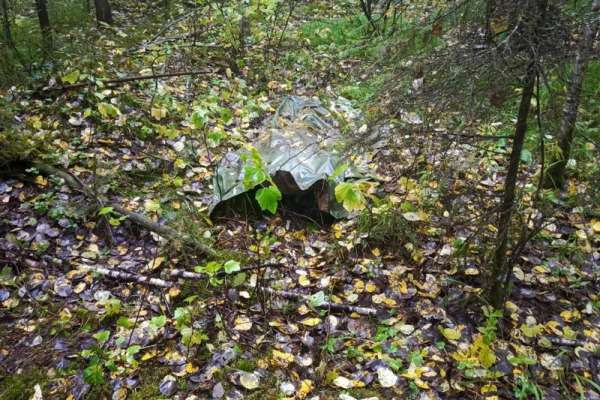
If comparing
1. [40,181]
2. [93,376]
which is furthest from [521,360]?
[40,181]

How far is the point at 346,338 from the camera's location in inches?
111

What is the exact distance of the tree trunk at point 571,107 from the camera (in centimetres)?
230

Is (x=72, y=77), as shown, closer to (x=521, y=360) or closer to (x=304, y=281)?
(x=304, y=281)

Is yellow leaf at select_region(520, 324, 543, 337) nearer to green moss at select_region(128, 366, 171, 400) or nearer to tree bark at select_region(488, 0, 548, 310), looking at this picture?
tree bark at select_region(488, 0, 548, 310)

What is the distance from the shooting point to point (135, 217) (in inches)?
143

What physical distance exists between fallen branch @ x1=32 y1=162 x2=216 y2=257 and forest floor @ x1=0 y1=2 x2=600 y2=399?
6cm

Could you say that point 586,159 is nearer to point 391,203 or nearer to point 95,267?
point 391,203

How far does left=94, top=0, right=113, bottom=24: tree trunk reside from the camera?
7636 mm

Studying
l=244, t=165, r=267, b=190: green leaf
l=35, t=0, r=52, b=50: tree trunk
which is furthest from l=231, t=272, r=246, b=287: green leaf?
l=35, t=0, r=52, b=50: tree trunk

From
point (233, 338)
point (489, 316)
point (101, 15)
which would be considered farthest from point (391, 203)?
point (101, 15)

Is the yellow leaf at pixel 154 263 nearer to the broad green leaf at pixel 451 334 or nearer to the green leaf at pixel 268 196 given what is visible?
A: the green leaf at pixel 268 196

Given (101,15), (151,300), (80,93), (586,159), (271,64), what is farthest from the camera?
(101,15)

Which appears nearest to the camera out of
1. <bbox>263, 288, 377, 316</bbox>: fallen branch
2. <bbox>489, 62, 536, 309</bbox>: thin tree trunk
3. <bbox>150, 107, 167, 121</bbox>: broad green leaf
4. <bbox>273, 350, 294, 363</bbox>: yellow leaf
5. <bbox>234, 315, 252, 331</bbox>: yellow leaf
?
<bbox>489, 62, 536, 309</bbox>: thin tree trunk

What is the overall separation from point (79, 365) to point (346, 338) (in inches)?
64.4
